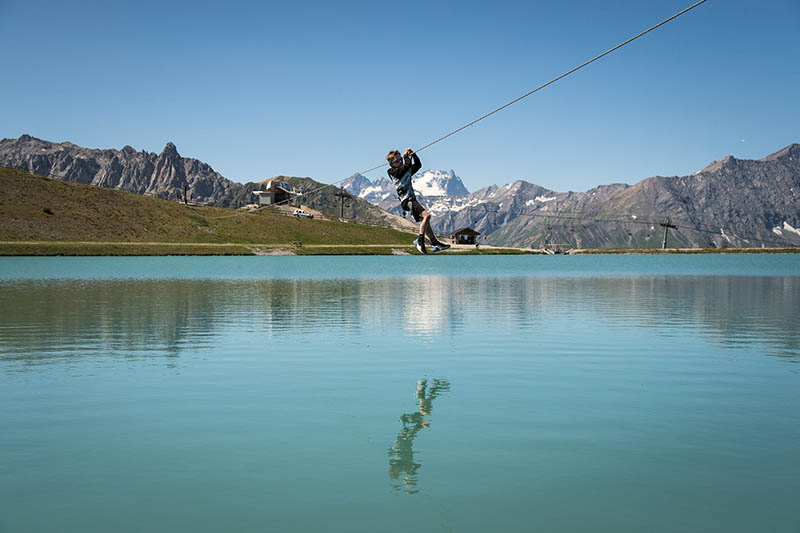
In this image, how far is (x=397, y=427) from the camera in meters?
18.8

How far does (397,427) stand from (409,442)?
160 cm

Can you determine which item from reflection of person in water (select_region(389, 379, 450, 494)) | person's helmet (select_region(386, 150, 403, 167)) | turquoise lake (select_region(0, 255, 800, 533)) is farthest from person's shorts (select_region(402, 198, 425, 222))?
reflection of person in water (select_region(389, 379, 450, 494))

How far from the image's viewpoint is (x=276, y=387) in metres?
24.3

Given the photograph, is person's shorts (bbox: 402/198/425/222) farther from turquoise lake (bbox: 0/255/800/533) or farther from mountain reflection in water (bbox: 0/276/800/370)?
mountain reflection in water (bbox: 0/276/800/370)

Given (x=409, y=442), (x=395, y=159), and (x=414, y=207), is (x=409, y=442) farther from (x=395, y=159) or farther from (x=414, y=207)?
(x=395, y=159)

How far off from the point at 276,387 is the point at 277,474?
9.81m

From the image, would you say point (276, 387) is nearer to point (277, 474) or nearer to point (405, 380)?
point (405, 380)

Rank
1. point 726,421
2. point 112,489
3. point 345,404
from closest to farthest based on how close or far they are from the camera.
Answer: point 112,489
point 726,421
point 345,404

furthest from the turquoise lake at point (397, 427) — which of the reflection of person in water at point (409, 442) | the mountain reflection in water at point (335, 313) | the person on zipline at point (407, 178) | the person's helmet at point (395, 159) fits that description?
the person's helmet at point (395, 159)

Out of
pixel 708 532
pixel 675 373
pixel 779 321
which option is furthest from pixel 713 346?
pixel 708 532

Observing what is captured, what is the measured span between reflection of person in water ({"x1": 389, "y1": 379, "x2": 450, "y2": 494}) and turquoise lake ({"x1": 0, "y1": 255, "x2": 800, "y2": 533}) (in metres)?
0.07

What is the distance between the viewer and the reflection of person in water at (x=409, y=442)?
14461 millimetres

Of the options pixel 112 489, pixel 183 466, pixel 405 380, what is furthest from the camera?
pixel 405 380

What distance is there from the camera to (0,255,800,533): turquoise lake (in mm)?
12781
